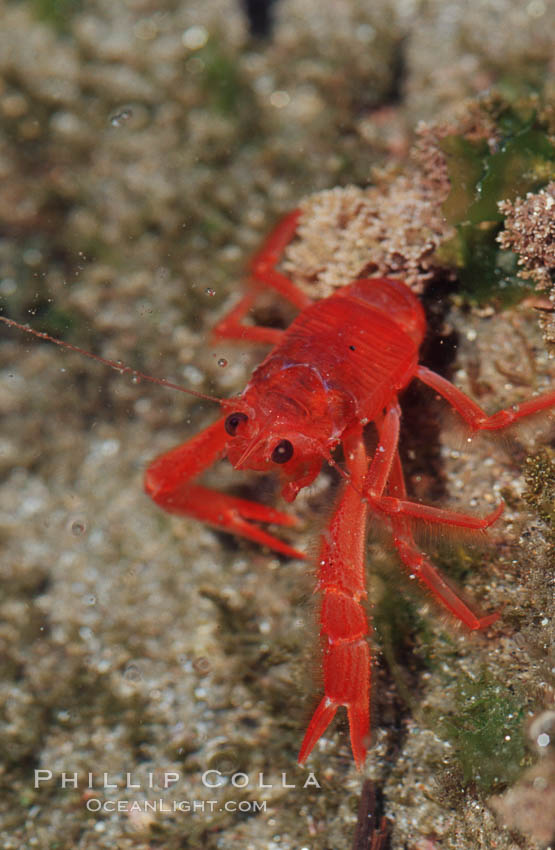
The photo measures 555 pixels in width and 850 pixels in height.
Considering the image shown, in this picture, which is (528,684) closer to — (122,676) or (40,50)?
(122,676)

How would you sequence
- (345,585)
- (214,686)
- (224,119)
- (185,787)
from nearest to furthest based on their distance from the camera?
1. (345,585)
2. (185,787)
3. (214,686)
4. (224,119)

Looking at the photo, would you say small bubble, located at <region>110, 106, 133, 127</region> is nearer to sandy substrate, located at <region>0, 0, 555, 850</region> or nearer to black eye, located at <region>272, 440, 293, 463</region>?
sandy substrate, located at <region>0, 0, 555, 850</region>

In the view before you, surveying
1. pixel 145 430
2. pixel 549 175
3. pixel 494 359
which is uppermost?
pixel 549 175

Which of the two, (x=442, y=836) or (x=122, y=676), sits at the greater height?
(x=442, y=836)

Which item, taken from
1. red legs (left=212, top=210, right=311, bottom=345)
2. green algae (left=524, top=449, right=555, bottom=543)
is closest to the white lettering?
red legs (left=212, top=210, right=311, bottom=345)

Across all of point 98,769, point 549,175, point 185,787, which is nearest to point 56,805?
point 98,769

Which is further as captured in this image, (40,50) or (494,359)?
(40,50)

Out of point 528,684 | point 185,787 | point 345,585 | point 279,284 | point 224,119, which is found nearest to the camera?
point 528,684
